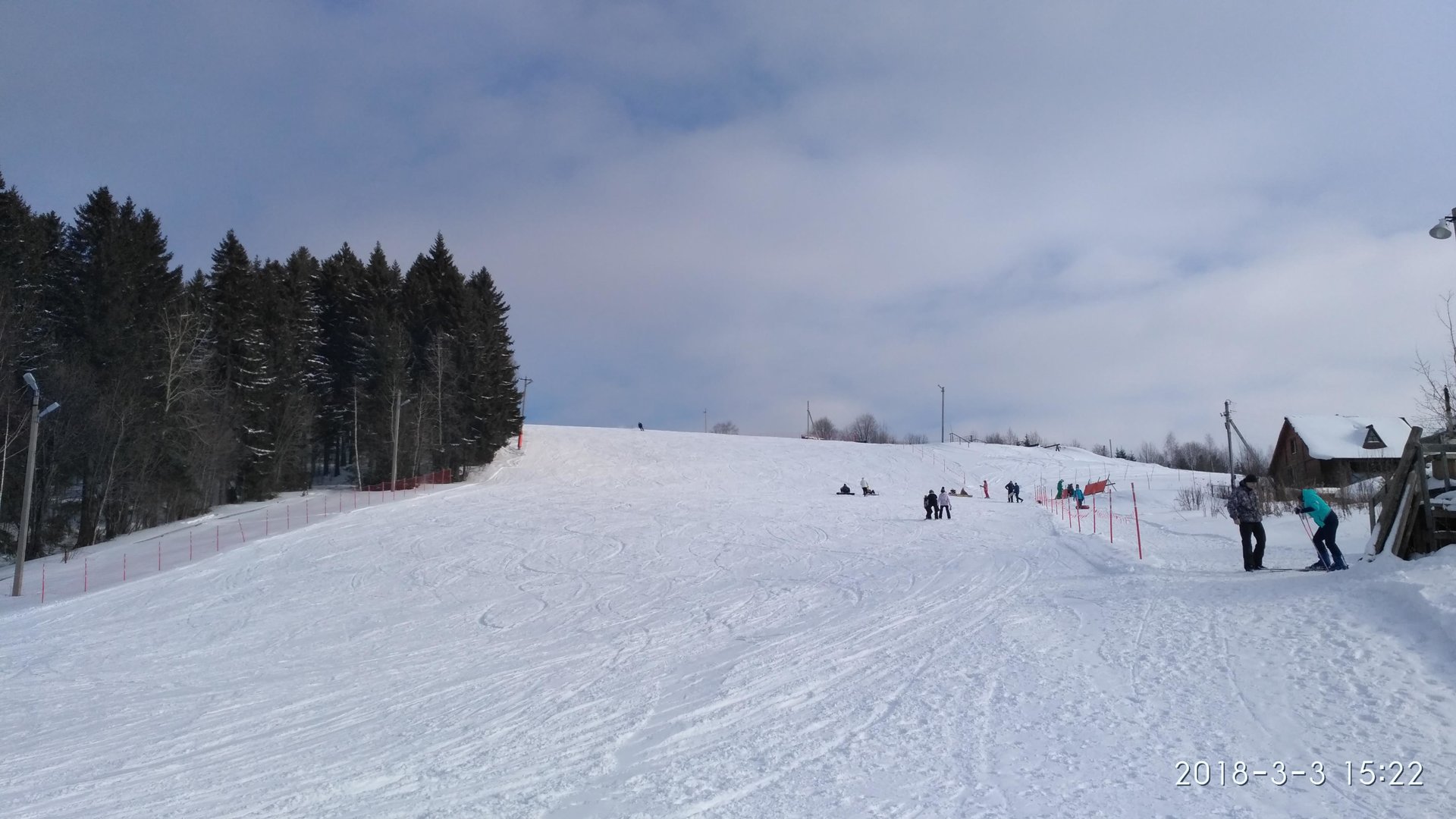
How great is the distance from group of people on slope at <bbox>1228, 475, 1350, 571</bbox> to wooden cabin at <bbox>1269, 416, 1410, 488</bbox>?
42081 mm

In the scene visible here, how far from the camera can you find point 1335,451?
51.1 meters

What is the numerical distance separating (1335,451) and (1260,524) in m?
48.4

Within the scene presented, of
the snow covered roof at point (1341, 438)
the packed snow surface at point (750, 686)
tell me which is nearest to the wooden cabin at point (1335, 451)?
the snow covered roof at point (1341, 438)

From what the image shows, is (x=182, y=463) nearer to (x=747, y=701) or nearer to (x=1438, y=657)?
(x=747, y=701)

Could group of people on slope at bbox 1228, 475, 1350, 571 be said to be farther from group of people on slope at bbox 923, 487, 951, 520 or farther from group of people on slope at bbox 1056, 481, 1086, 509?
group of people on slope at bbox 1056, 481, 1086, 509

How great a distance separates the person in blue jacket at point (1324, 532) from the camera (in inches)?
478

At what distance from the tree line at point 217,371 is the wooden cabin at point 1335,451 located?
2048 inches

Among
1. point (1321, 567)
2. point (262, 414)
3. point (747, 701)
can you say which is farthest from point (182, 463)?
point (1321, 567)

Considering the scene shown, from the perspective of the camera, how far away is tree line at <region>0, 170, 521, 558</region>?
31406mm

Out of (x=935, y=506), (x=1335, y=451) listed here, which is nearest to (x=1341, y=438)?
(x=1335, y=451)

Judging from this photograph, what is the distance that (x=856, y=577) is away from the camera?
17609mm

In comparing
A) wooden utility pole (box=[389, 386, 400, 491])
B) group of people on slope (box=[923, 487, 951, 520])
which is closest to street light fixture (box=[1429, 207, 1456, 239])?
group of people on slope (box=[923, 487, 951, 520])

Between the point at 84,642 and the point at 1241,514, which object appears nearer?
the point at 1241,514

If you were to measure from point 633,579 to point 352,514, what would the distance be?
17550mm
